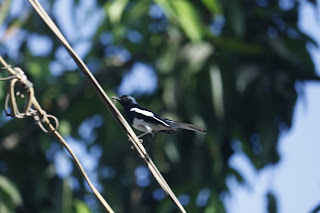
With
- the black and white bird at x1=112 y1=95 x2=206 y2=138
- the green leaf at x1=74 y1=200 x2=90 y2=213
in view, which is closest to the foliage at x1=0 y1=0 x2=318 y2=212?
the green leaf at x1=74 y1=200 x2=90 y2=213

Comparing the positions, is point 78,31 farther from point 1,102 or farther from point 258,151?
point 258,151

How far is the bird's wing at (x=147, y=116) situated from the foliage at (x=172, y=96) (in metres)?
2.57

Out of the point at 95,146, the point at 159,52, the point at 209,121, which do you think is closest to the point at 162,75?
the point at 159,52

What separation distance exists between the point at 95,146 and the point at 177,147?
1.15m

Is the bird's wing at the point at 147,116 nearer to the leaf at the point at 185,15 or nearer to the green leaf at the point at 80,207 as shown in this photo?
the leaf at the point at 185,15

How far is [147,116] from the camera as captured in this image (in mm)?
3656

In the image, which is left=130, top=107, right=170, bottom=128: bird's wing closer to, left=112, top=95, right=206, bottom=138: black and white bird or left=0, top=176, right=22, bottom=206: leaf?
left=112, top=95, right=206, bottom=138: black and white bird

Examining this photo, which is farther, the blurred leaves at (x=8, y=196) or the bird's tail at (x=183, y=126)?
the blurred leaves at (x=8, y=196)

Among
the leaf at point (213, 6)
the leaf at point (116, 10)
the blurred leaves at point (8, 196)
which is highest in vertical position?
the leaf at point (116, 10)

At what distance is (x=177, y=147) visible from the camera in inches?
264

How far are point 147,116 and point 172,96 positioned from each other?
2919 mm

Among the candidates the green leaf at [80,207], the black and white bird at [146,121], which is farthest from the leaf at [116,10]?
the black and white bird at [146,121]

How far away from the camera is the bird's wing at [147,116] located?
3574 millimetres

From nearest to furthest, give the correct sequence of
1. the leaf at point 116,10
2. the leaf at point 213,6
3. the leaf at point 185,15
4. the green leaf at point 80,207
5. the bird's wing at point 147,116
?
1. the bird's wing at point 147,116
2. the leaf at point 185,15
3. the leaf at point 213,6
4. the leaf at point 116,10
5. the green leaf at point 80,207
